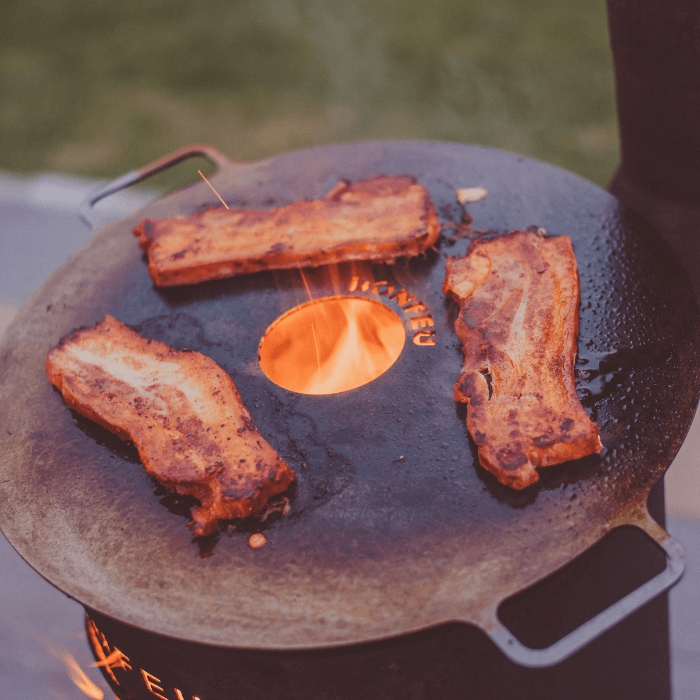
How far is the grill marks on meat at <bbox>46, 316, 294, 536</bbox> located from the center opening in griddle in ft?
1.11

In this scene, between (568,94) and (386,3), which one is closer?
(568,94)

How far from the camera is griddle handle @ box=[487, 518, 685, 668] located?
1.33m

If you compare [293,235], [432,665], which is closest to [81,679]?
[432,665]

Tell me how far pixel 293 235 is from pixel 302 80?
178 inches

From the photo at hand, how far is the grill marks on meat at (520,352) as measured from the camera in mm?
1620

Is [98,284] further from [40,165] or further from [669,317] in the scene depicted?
[40,165]

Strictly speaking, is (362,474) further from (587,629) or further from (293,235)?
(293,235)

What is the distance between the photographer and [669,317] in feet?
6.43

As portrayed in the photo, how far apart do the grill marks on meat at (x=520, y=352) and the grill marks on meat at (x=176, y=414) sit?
A: 56 centimetres

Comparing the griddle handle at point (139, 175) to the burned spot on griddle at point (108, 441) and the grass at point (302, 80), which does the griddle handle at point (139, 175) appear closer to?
the burned spot on griddle at point (108, 441)

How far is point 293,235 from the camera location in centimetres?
230

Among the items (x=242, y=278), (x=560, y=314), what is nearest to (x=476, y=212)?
(x=560, y=314)

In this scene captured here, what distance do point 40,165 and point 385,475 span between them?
16.8ft

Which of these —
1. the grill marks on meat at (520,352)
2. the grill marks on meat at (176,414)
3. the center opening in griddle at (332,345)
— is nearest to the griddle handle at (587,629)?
the grill marks on meat at (520,352)
